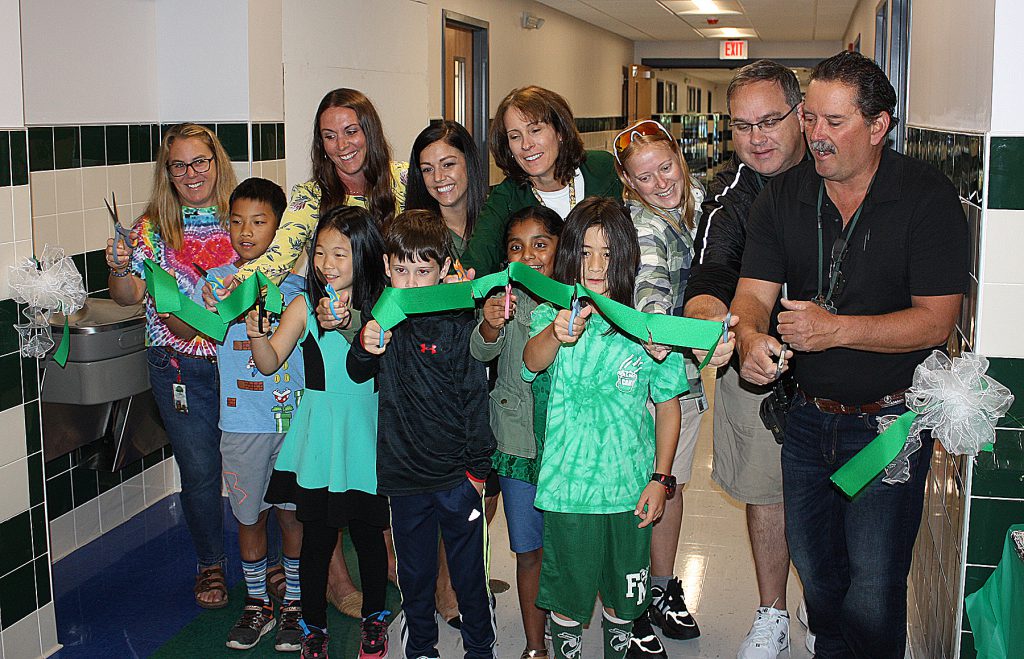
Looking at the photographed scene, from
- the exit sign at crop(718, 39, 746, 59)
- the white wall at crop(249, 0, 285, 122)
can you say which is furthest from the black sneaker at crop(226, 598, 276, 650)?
the exit sign at crop(718, 39, 746, 59)

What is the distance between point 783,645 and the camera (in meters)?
3.18

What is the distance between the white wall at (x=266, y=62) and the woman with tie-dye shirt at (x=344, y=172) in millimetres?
1441

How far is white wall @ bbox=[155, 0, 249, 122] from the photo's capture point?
4520 mm

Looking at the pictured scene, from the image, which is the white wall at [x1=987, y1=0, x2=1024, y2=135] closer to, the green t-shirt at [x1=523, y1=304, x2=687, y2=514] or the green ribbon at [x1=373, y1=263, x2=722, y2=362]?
the green ribbon at [x1=373, y1=263, x2=722, y2=362]

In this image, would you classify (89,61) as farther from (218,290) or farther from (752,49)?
(752,49)

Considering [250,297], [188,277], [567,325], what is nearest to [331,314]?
[250,297]

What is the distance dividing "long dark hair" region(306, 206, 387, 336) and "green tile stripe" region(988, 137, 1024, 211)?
5.35 ft

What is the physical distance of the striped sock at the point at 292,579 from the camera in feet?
10.8

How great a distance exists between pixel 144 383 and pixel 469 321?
5.59 feet

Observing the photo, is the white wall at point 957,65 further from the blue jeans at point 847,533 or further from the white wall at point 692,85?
the white wall at point 692,85

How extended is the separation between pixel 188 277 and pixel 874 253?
7.39 feet

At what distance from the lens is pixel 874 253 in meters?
2.37

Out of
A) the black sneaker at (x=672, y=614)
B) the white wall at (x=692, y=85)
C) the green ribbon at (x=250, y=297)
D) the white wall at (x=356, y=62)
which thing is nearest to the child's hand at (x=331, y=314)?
the green ribbon at (x=250, y=297)

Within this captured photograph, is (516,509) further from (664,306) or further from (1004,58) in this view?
A: (1004,58)
